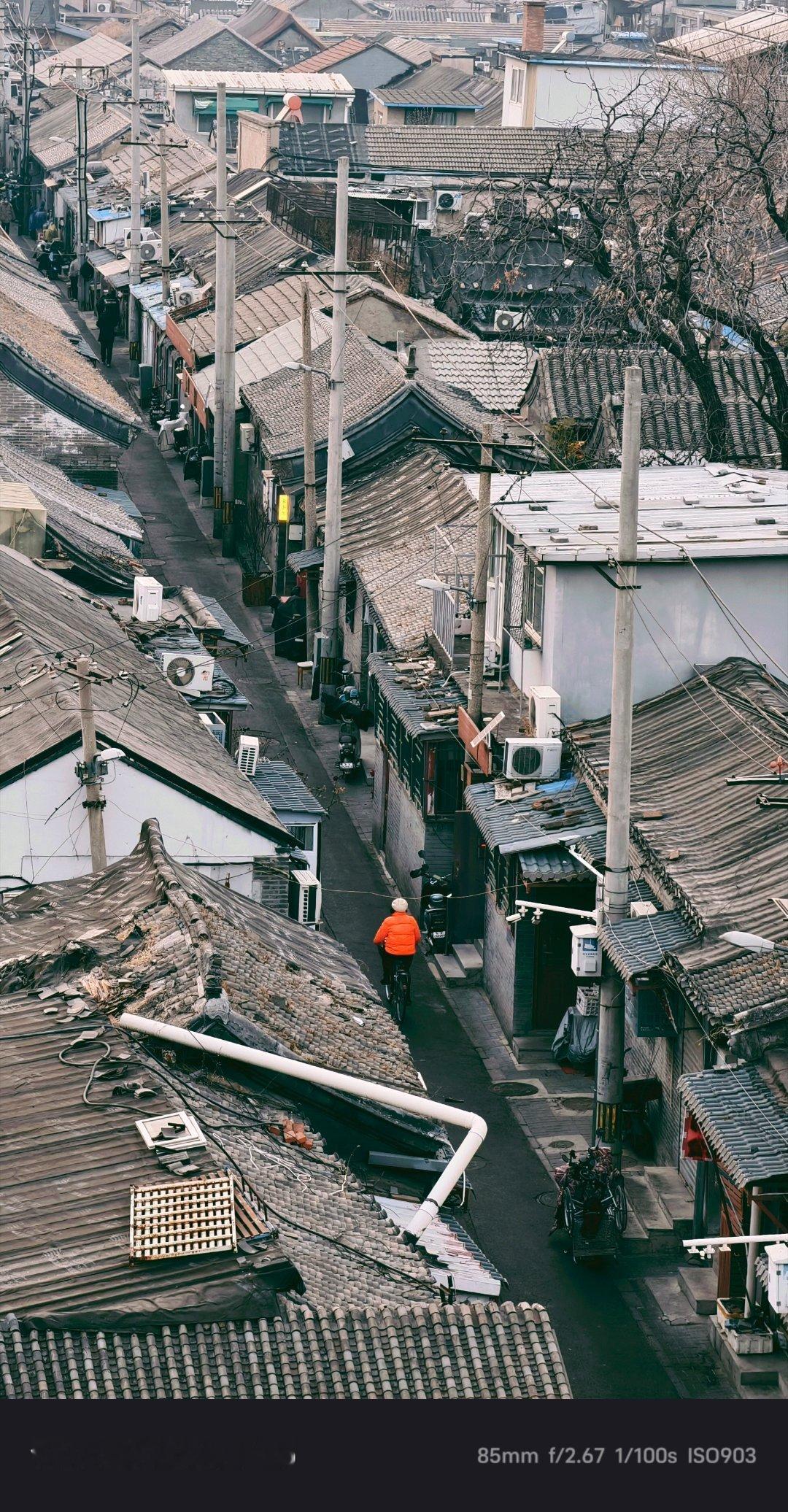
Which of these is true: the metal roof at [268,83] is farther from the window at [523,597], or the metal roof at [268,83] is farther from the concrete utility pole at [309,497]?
the window at [523,597]

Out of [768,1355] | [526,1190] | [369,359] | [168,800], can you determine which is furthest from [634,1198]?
[369,359]

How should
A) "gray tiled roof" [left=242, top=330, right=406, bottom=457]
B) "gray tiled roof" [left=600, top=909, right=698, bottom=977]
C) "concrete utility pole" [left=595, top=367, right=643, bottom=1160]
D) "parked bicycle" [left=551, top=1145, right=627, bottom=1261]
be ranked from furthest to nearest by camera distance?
"gray tiled roof" [left=242, top=330, right=406, bottom=457] → "gray tiled roof" [left=600, top=909, right=698, bottom=977] → "concrete utility pole" [left=595, top=367, right=643, bottom=1160] → "parked bicycle" [left=551, top=1145, right=627, bottom=1261]

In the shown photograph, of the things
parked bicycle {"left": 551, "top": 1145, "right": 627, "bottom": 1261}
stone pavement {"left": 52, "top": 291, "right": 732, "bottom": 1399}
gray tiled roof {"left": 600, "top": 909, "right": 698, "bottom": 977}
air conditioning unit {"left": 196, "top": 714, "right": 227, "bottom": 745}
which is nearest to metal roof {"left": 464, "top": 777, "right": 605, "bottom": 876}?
stone pavement {"left": 52, "top": 291, "right": 732, "bottom": 1399}

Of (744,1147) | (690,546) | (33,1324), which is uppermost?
(690,546)

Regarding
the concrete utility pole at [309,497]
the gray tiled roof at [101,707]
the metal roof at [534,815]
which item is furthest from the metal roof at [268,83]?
the metal roof at [534,815]

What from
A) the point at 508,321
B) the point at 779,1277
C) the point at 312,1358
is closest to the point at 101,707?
A: the point at 779,1277

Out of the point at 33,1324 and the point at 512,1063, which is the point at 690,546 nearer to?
the point at 512,1063

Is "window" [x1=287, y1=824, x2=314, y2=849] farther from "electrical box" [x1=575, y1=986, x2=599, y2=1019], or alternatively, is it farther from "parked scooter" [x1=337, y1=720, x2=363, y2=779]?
"parked scooter" [x1=337, y1=720, x2=363, y2=779]

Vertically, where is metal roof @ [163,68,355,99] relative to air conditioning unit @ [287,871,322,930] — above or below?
above
